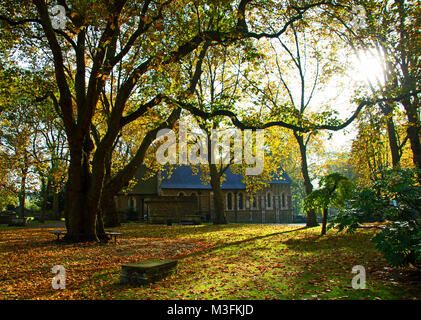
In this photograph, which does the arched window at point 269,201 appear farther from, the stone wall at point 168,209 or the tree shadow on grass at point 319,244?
the tree shadow on grass at point 319,244

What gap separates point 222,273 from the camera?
7797mm

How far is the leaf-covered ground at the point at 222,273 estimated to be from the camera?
5.98 metres

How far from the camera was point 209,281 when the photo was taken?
7.00m

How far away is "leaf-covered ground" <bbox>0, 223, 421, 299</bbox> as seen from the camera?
19.6 ft

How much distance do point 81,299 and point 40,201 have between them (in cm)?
4124
